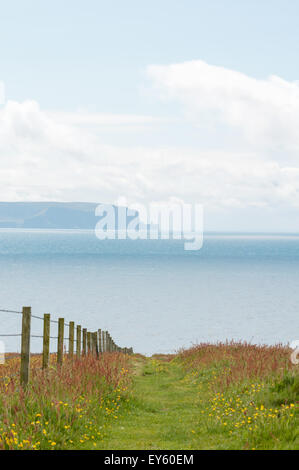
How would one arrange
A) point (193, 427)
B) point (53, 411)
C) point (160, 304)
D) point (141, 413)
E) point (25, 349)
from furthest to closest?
point (160, 304) → point (141, 413) → point (193, 427) → point (25, 349) → point (53, 411)

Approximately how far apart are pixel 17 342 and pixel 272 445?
64.4m

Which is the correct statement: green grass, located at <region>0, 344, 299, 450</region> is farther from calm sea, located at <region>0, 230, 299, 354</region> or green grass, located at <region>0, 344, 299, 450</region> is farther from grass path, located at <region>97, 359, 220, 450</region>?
calm sea, located at <region>0, 230, 299, 354</region>

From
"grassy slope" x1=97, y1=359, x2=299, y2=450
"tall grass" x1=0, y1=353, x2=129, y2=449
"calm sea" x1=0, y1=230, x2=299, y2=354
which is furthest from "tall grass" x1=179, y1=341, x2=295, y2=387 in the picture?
"calm sea" x1=0, y1=230, x2=299, y2=354

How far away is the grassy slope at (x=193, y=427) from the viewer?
913 centimetres

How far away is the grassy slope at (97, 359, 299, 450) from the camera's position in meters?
9.13

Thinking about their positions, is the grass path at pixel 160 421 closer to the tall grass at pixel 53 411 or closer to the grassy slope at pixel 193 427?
the grassy slope at pixel 193 427

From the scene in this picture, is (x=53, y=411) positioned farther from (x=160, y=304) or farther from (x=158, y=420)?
(x=160, y=304)

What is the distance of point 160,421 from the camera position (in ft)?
42.7

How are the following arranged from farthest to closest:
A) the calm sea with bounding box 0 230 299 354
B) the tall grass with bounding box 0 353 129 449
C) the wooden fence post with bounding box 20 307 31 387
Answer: the calm sea with bounding box 0 230 299 354 → the wooden fence post with bounding box 20 307 31 387 → the tall grass with bounding box 0 353 129 449

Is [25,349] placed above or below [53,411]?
above

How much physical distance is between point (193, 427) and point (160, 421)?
1.63m

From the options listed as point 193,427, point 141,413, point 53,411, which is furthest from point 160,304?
point 53,411

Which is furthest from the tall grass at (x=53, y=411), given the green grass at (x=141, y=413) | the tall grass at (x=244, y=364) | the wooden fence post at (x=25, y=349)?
the tall grass at (x=244, y=364)

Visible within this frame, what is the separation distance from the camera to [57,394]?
10562 mm
